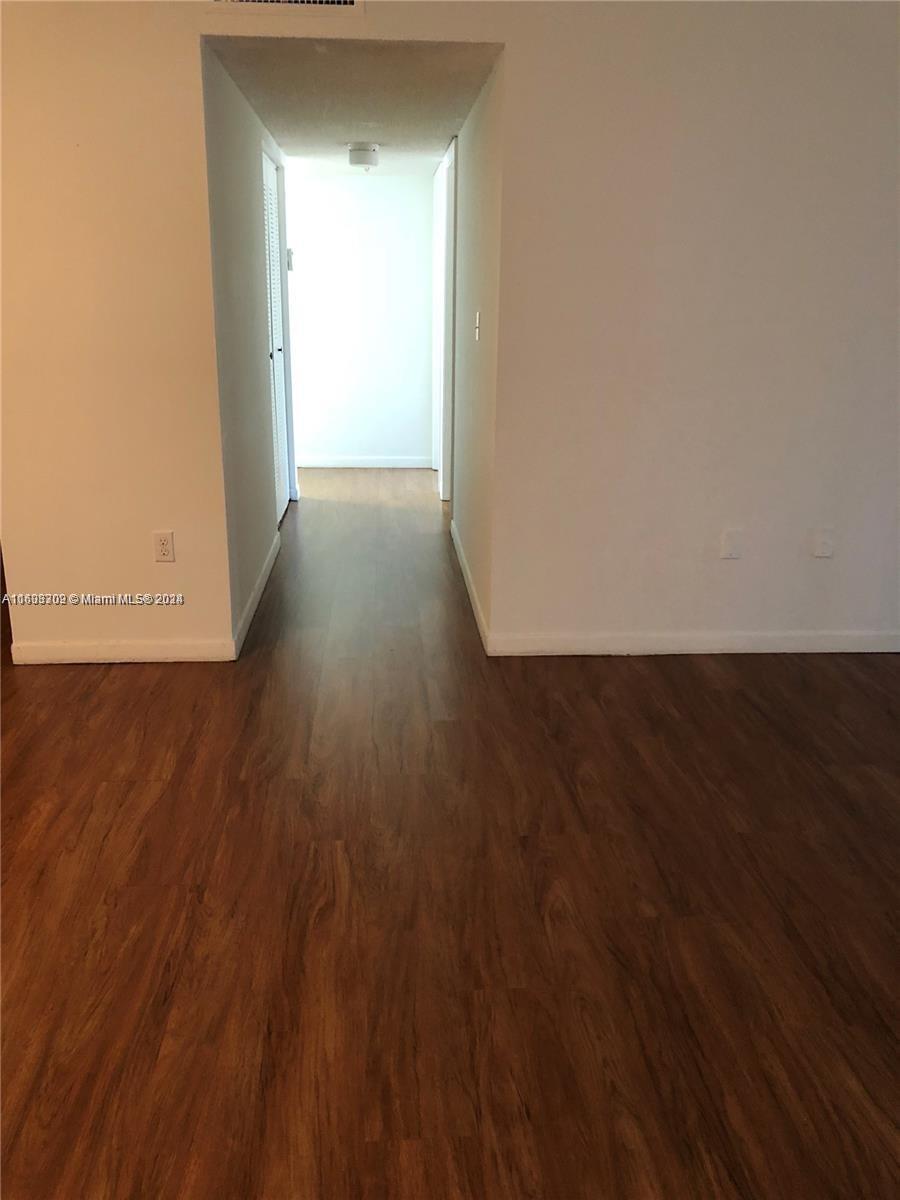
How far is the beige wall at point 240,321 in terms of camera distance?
134 inches

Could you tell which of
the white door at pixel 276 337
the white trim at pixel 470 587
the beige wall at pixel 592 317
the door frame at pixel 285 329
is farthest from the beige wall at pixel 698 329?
the door frame at pixel 285 329

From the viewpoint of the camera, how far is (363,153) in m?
5.39

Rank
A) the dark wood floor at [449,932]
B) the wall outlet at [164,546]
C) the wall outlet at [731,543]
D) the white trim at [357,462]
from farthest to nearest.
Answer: the white trim at [357,462], the wall outlet at [731,543], the wall outlet at [164,546], the dark wood floor at [449,932]

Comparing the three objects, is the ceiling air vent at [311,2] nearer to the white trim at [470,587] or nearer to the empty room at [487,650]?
the empty room at [487,650]

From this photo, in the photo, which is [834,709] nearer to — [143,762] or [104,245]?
[143,762]

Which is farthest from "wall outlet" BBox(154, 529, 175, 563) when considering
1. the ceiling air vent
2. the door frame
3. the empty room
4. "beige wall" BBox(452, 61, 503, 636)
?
the door frame

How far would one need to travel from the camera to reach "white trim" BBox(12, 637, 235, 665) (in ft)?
11.7

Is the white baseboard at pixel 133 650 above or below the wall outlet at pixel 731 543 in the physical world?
below

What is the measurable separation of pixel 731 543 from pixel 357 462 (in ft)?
13.8

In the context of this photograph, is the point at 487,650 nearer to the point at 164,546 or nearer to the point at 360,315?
the point at 164,546

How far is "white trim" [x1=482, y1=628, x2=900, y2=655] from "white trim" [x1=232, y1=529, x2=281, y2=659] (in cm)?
96

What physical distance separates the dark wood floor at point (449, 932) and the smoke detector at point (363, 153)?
313 cm

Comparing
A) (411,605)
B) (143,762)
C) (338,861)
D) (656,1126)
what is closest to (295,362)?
(411,605)

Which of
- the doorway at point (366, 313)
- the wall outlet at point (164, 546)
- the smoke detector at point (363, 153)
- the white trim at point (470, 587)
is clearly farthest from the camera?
the doorway at point (366, 313)
